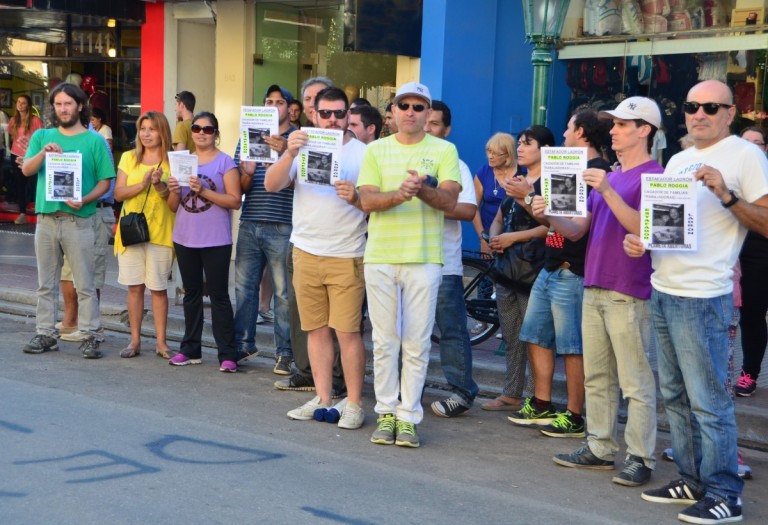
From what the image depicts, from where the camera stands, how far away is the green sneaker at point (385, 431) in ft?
21.7

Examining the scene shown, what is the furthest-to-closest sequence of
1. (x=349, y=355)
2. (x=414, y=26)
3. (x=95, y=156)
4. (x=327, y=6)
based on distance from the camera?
(x=327, y=6) → (x=414, y=26) → (x=95, y=156) → (x=349, y=355)

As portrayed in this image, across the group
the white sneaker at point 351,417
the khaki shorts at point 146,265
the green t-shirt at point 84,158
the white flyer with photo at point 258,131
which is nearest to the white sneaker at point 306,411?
the white sneaker at point 351,417

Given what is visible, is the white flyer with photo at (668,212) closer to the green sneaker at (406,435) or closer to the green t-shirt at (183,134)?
the green sneaker at (406,435)

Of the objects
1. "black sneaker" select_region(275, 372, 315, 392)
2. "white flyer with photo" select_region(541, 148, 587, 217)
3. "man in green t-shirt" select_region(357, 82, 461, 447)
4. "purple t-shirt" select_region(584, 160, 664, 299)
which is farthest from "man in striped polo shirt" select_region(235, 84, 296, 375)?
"purple t-shirt" select_region(584, 160, 664, 299)

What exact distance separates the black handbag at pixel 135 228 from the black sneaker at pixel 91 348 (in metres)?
0.90

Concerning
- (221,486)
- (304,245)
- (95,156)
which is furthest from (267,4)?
(221,486)

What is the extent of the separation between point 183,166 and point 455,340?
2.50 m

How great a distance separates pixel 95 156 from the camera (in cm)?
905

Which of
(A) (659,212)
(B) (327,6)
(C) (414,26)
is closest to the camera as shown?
(A) (659,212)

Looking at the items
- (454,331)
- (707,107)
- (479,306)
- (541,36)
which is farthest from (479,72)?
(707,107)

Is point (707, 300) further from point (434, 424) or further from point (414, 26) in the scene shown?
point (414, 26)

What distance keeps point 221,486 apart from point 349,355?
171 centimetres

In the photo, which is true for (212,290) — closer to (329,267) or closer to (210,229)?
(210,229)

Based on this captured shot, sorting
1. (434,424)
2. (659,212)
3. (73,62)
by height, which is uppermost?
(73,62)
